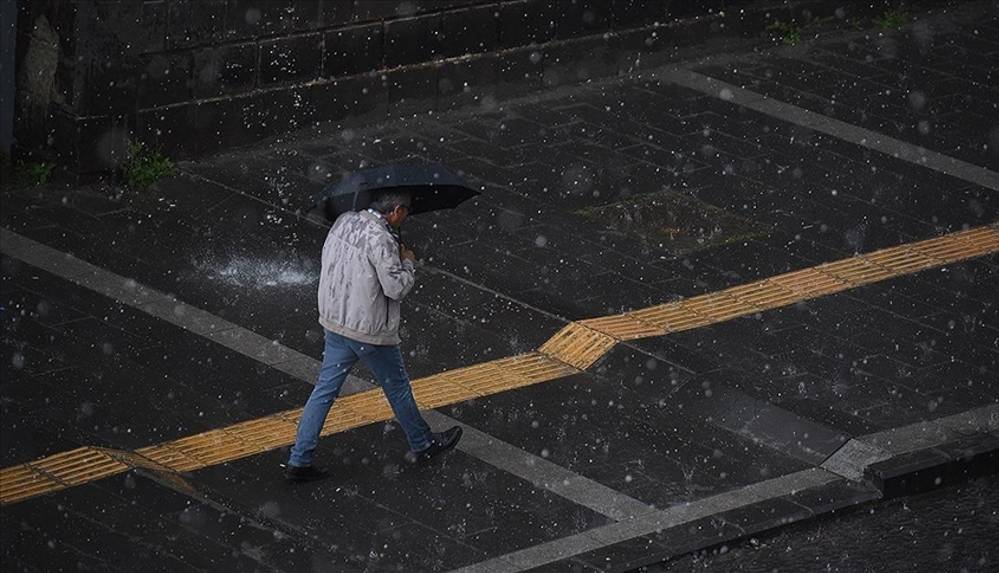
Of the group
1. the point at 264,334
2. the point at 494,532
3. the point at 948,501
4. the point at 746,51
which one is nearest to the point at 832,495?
the point at 948,501

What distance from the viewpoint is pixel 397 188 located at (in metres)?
11.0

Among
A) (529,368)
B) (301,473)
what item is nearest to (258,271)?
(529,368)

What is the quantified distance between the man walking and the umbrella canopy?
59mm

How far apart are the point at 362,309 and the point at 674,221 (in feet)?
14.6

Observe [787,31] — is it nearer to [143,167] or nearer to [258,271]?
[143,167]

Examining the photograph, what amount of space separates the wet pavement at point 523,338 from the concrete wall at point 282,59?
0.78 feet

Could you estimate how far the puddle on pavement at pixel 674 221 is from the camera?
47.9 feet

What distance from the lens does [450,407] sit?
1217cm

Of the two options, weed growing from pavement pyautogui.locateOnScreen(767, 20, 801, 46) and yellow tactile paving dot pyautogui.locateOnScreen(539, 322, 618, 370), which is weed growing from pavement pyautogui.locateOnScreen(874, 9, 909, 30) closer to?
weed growing from pavement pyautogui.locateOnScreen(767, 20, 801, 46)

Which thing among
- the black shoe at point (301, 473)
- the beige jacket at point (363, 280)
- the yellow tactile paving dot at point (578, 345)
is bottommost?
the yellow tactile paving dot at point (578, 345)

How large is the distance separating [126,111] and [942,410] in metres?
5.94

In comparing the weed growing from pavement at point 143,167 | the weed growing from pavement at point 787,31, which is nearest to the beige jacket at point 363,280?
the weed growing from pavement at point 143,167

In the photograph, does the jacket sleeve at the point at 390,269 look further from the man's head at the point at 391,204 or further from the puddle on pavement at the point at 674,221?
the puddle on pavement at the point at 674,221

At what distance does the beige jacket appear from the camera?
10805 millimetres
